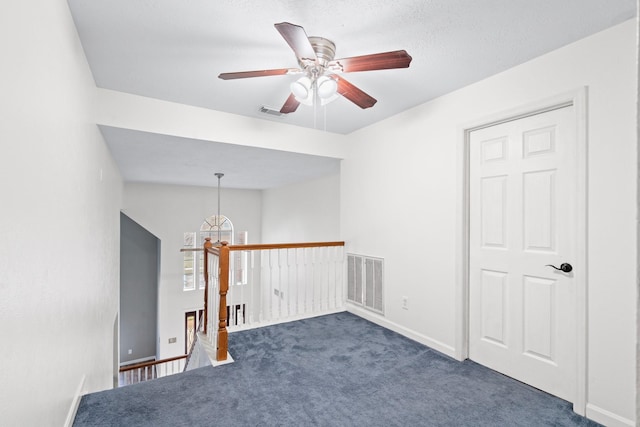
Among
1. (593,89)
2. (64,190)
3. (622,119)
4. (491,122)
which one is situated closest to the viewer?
(64,190)

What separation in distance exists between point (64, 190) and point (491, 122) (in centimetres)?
297

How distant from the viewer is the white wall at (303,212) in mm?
5412

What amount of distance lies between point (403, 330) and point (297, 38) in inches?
113

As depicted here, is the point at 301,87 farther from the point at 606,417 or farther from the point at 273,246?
the point at 606,417

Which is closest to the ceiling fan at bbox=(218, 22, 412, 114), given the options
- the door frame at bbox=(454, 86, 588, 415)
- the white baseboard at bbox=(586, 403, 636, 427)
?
the door frame at bbox=(454, 86, 588, 415)

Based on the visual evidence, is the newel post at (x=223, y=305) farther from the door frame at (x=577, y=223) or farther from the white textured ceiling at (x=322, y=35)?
the door frame at (x=577, y=223)

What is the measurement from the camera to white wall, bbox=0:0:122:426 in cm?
106

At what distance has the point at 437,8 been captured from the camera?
1.77 m

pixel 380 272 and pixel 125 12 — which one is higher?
pixel 125 12

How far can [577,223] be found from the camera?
6.67ft

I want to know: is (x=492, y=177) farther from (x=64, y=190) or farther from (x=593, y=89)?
(x=64, y=190)

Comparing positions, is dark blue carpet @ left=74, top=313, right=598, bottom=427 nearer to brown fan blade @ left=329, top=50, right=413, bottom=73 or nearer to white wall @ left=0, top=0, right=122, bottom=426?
white wall @ left=0, top=0, right=122, bottom=426

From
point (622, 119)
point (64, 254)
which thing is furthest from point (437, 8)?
point (64, 254)

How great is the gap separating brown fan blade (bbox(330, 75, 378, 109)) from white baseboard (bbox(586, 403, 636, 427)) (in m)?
2.42
